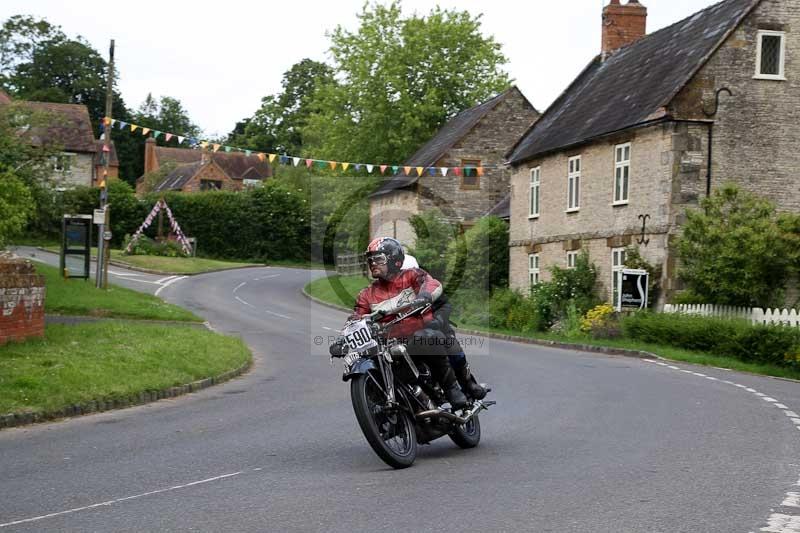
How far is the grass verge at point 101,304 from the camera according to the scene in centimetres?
2870

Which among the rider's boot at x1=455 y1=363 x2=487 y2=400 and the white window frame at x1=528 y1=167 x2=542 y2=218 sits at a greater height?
the white window frame at x1=528 y1=167 x2=542 y2=218

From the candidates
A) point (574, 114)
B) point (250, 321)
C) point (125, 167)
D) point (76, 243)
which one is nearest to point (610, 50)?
point (574, 114)

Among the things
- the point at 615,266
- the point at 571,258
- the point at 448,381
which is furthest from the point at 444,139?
the point at 448,381

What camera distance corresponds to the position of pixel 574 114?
38.7 metres

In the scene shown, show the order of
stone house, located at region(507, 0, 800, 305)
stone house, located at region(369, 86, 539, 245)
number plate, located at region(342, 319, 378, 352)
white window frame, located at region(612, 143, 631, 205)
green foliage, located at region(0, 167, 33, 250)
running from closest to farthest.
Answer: number plate, located at region(342, 319, 378, 352)
green foliage, located at region(0, 167, 33, 250)
stone house, located at region(507, 0, 800, 305)
white window frame, located at region(612, 143, 631, 205)
stone house, located at region(369, 86, 539, 245)

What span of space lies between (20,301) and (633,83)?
77.4ft

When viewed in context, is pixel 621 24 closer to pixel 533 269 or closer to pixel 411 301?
pixel 533 269

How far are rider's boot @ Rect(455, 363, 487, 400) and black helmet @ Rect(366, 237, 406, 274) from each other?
4.08 ft

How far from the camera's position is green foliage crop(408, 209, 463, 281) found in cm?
4197

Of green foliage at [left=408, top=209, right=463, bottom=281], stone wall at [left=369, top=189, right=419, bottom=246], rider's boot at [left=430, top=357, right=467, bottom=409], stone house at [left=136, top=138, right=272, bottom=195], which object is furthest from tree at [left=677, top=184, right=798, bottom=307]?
stone house at [left=136, top=138, right=272, bottom=195]

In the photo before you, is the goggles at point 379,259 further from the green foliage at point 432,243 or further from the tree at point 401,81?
the tree at point 401,81

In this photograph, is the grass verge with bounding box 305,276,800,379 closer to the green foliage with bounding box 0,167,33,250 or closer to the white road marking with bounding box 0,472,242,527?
the green foliage with bounding box 0,167,33,250

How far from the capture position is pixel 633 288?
100 ft

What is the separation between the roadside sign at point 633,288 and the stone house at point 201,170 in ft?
238
